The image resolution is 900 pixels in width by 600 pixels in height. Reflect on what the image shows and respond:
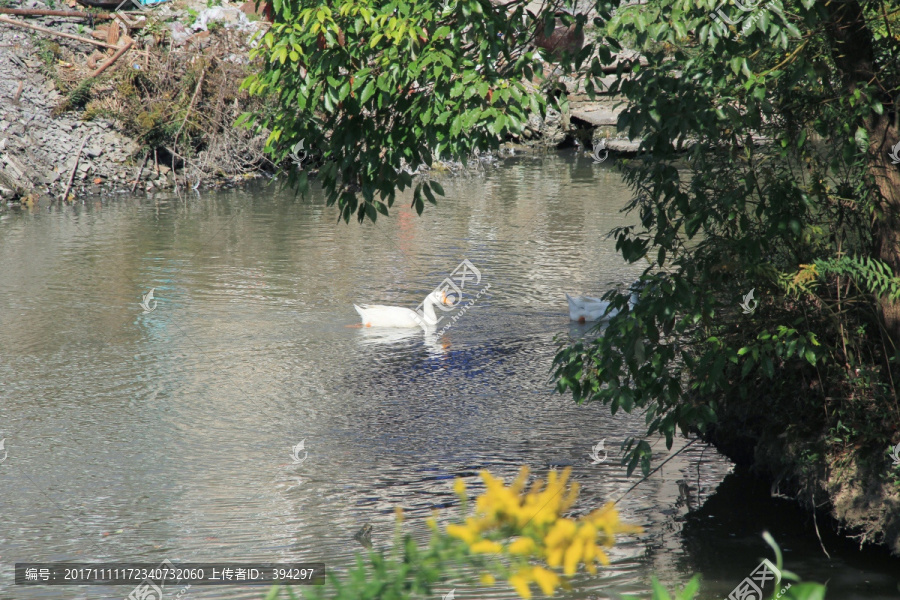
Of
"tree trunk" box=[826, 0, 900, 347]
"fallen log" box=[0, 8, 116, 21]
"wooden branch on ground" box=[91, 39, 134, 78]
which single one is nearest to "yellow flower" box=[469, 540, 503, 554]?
"tree trunk" box=[826, 0, 900, 347]

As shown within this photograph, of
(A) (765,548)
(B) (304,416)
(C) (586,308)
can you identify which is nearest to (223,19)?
(C) (586,308)

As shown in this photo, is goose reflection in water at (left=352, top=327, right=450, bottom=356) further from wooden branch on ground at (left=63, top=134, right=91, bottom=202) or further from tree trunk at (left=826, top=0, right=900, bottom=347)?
wooden branch on ground at (left=63, top=134, right=91, bottom=202)

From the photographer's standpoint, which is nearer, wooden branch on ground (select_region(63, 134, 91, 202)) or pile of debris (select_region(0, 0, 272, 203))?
wooden branch on ground (select_region(63, 134, 91, 202))

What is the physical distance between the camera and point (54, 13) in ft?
73.7

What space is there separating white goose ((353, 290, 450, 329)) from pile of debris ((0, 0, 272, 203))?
471 inches

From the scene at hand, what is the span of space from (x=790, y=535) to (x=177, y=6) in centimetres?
2215

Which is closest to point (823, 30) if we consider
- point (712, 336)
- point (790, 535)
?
point (712, 336)

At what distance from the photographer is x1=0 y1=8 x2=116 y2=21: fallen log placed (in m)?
22.5

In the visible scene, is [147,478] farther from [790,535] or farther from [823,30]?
[823,30]

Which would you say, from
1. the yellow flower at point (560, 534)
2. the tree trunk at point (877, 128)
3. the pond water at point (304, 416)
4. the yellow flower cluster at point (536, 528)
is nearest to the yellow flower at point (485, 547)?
the yellow flower cluster at point (536, 528)

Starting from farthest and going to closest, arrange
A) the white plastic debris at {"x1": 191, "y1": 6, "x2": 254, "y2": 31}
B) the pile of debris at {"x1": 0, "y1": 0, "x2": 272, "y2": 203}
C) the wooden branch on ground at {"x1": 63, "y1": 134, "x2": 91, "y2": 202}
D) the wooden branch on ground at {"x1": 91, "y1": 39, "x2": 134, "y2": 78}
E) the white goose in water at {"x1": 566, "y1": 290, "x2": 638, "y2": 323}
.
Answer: the white plastic debris at {"x1": 191, "y1": 6, "x2": 254, "y2": 31}, the wooden branch on ground at {"x1": 91, "y1": 39, "x2": 134, "y2": 78}, the pile of debris at {"x1": 0, "y1": 0, "x2": 272, "y2": 203}, the wooden branch on ground at {"x1": 63, "y1": 134, "x2": 91, "y2": 202}, the white goose in water at {"x1": 566, "y1": 290, "x2": 638, "y2": 323}

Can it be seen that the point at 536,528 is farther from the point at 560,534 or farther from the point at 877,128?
the point at 877,128

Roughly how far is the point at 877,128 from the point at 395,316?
20.6 ft

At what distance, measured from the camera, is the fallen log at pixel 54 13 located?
22.5 m
